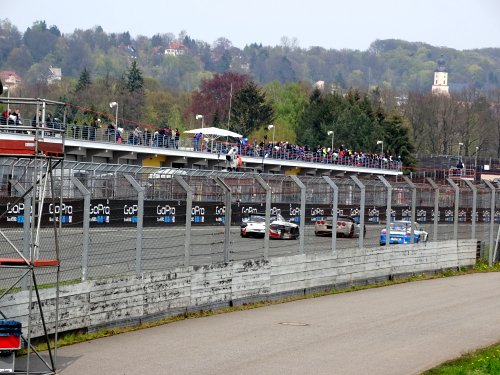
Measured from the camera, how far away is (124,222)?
1748cm

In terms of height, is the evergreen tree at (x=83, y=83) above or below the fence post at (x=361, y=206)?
above

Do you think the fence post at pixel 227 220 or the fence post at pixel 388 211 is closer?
the fence post at pixel 227 220

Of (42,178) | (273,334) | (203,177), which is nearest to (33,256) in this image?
(42,178)

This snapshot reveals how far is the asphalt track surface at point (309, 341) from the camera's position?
1466 cm

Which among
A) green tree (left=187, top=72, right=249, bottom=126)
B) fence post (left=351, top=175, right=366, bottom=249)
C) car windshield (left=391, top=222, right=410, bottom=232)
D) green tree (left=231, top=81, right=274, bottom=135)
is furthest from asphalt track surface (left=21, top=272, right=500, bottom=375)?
green tree (left=187, top=72, right=249, bottom=126)

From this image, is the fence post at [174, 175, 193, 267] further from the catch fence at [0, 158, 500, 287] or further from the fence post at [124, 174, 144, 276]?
the fence post at [124, 174, 144, 276]

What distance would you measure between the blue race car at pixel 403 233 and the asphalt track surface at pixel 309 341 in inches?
209

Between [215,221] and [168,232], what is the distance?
5.92 feet

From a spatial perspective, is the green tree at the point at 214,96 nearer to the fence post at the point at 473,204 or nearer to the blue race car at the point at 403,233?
the fence post at the point at 473,204

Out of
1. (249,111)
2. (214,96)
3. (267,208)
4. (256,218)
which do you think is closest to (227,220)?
(267,208)

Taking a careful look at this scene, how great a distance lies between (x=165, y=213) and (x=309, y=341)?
340 centimetres

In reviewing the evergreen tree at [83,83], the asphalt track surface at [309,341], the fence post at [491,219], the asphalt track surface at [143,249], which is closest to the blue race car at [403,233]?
the fence post at [491,219]

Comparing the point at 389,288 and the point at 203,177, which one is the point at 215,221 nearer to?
the point at 203,177

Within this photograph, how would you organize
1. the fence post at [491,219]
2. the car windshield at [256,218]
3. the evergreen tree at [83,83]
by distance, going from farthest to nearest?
the evergreen tree at [83,83], the fence post at [491,219], the car windshield at [256,218]
